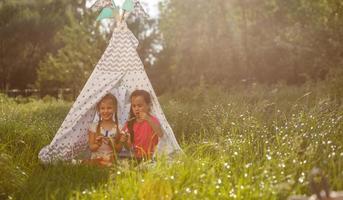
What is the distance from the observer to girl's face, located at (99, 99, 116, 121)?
700 cm

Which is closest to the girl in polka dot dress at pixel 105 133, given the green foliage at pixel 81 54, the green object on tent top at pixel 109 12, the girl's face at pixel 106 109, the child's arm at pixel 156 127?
the girl's face at pixel 106 109

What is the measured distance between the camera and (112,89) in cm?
709

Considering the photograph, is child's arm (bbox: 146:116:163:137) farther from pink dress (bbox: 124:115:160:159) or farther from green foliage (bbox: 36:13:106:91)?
green foliage (bbox: 36:13:106:91)

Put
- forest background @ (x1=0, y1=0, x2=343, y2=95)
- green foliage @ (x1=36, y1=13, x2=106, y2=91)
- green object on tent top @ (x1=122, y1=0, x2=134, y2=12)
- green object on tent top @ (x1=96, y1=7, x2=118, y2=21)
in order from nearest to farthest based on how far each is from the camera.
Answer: green object on tent top @ (x1=122, y1=0, x2=134, y2=12)
green object on tent top @ (x1=96, y1=7, x2=118, y2=21)
green foliage @ (x1=36, y1=13, x2=106, y2=91)
forest background @ (x1=0, y1=0, x2=343, y2=95)

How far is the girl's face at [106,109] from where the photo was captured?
700 centimetres

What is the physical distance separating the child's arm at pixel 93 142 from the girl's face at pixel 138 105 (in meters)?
0.57

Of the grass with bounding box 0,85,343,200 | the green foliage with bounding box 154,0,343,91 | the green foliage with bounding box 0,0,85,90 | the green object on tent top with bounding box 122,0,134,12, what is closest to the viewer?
the grass with bounding box 0,85,343,200

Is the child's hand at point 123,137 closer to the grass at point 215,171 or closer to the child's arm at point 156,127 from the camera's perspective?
the child's arm at point 156,127

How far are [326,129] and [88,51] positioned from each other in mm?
12427

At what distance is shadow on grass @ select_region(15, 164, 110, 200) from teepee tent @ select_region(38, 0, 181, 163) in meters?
0.57

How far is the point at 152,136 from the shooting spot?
22.4 feet

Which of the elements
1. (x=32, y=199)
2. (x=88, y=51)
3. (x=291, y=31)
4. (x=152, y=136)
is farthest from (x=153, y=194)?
(x=291, y=31)

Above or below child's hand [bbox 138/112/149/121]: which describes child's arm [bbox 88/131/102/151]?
below

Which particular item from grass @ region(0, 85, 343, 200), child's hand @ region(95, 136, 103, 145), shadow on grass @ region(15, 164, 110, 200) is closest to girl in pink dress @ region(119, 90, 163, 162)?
child's hand @ region(95, 136, 103, 145)
